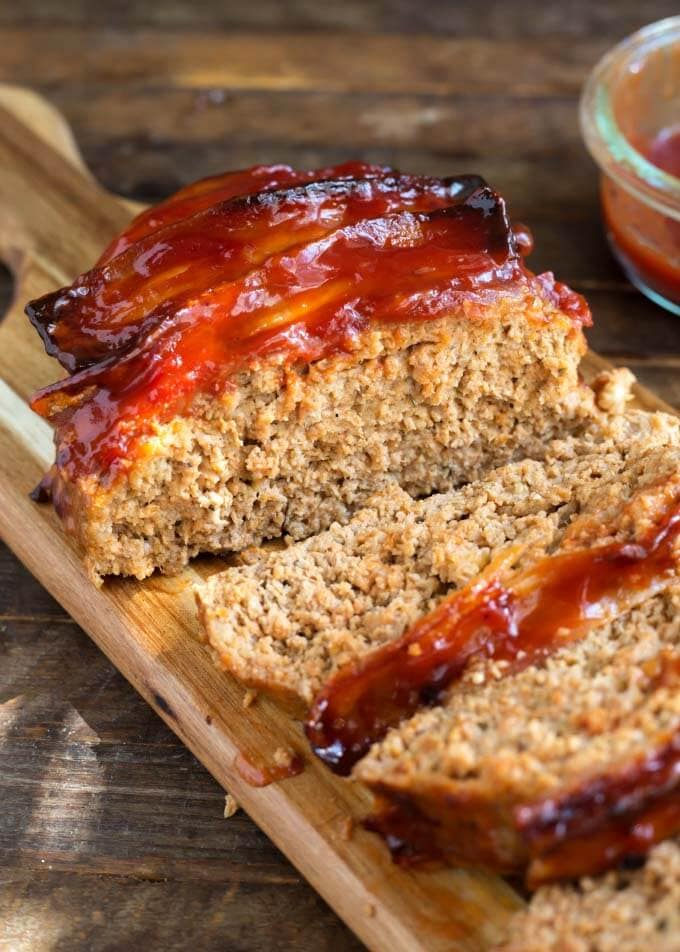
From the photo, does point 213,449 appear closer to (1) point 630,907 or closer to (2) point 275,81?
(1) point 630,907

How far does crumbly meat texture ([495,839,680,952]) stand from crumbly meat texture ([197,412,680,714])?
3.50 ft

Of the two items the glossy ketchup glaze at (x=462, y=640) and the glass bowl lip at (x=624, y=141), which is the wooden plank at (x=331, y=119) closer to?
the glass bowl lip at (x=624, y=141)

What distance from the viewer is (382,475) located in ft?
17.4

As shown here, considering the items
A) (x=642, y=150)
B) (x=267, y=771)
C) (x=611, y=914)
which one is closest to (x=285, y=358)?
(x=267, y=771)

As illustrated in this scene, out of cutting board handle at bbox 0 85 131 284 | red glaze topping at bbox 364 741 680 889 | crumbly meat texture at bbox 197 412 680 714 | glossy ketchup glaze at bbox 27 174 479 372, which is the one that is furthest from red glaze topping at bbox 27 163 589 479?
red glaze topping at bbox 364 741 680 889

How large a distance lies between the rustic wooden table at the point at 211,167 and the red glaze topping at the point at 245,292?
1002 mm

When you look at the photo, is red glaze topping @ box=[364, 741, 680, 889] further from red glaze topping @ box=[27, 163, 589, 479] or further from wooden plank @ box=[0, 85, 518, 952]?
red glaze topping @ box=[27, 163, 589, 479]

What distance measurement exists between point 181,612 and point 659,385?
2.80 m

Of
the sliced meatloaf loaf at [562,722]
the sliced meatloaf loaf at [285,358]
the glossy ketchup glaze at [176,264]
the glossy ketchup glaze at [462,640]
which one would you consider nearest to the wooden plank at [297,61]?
the sliced meatloaf loaf at [285,358]

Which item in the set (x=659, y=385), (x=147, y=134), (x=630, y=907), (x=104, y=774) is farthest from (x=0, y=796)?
(x=147, y=134)

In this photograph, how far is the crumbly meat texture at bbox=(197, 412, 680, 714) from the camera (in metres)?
4.44

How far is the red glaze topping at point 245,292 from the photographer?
478 centimetres

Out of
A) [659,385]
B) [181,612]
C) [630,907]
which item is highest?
[181,612]

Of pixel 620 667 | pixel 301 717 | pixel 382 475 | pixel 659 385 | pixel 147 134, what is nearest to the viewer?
pixel 620 667
